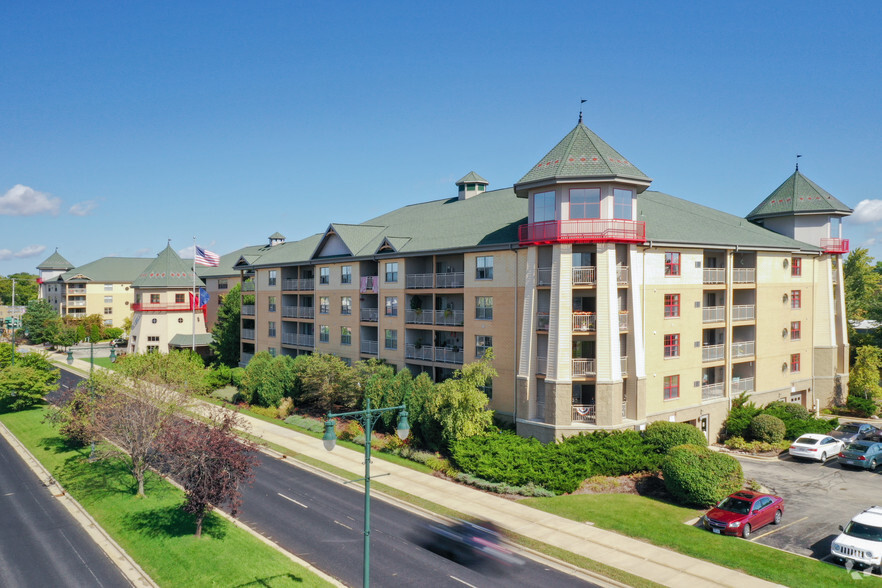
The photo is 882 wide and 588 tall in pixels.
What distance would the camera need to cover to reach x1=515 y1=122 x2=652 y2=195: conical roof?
3434cm

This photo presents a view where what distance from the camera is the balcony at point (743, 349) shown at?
143 ft

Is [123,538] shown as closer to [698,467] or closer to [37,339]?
[698,467]

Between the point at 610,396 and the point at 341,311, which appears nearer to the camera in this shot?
the point at 610,396

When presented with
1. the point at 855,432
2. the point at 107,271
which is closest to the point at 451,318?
the point at 855,432

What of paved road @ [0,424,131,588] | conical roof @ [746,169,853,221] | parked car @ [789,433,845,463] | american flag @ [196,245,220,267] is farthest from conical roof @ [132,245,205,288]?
Answer: parked car @ [789,433,845,463]

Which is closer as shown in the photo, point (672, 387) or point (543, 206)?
point (543, 206)

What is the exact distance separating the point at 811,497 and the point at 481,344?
19.8 metres

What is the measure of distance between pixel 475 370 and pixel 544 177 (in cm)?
1184

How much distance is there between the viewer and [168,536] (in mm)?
25078

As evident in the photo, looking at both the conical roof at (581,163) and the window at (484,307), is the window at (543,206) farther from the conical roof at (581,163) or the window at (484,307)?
the window at (484,307)

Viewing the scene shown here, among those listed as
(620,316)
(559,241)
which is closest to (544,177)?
(559,241)

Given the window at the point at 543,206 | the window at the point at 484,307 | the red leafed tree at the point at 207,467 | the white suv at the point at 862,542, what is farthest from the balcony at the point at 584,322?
the red leafed tree at the point at 207,467

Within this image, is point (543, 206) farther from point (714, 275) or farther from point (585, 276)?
point (714, 275)

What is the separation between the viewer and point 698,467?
29.0m
